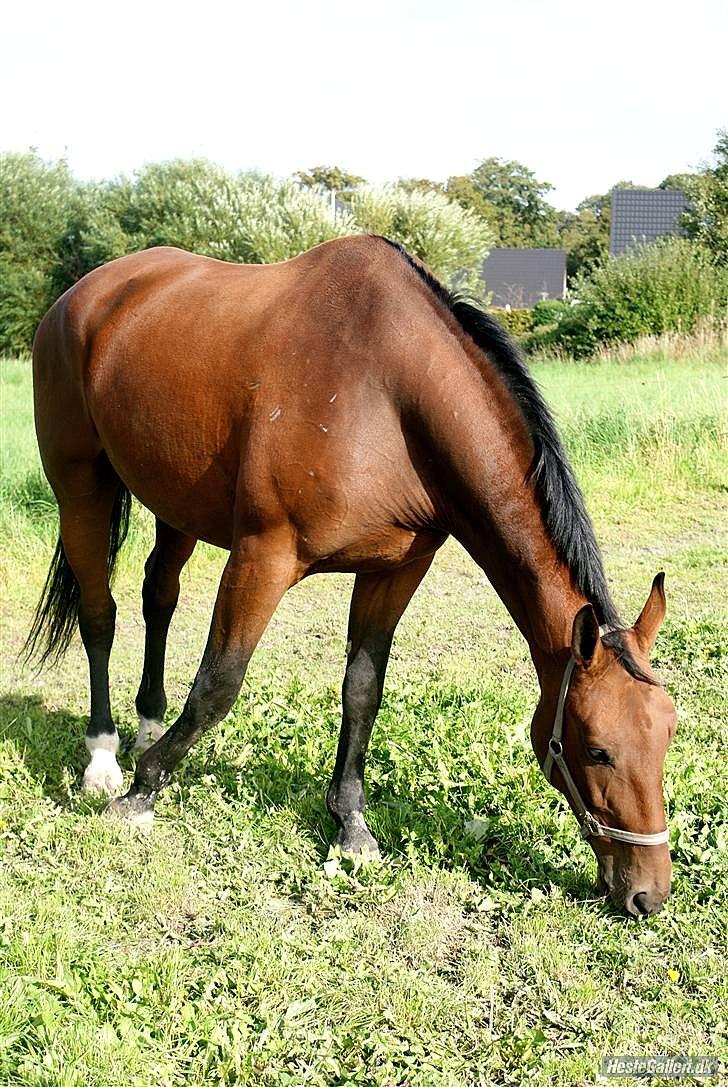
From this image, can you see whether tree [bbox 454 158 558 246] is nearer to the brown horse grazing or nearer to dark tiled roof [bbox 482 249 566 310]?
dark tiled roof [bbox 482 249 566 310]

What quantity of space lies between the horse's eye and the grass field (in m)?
0.63

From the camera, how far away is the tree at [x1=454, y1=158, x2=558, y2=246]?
245ft

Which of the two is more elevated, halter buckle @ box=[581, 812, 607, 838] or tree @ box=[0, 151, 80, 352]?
tree @ box=[0, 151, 80, 352]

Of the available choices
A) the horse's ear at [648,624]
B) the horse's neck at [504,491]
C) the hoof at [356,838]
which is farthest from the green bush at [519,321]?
the horse's ear at [648,624]

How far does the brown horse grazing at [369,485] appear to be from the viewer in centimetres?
278

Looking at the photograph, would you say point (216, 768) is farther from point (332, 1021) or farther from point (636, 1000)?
point (636, 1000)

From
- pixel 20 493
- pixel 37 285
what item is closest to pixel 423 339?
pixel 20 493

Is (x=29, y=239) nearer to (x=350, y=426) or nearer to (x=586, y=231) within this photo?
(x=350, y=426)

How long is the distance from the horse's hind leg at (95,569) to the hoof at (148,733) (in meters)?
0.25

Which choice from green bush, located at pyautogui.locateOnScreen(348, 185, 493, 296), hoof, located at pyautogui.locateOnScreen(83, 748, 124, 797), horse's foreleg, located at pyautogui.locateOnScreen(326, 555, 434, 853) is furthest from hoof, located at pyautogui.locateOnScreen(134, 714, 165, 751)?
green bush, located at pyautogui.locateOnScreen(348, 185, 493, 296)

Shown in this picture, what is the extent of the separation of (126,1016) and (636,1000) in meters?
1.46

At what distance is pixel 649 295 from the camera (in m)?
19.7

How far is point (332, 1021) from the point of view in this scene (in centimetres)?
265

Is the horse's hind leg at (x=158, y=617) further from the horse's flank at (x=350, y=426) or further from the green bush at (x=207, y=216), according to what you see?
the green bush at (x=207, y=216)
